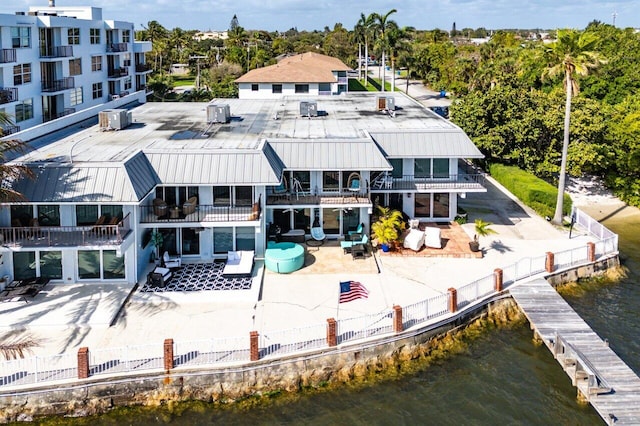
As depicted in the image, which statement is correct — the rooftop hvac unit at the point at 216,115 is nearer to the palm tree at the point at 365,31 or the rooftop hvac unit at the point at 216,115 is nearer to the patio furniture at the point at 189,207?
the patio furniture at the point at 189,207

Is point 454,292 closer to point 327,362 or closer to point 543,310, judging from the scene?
point 543,310

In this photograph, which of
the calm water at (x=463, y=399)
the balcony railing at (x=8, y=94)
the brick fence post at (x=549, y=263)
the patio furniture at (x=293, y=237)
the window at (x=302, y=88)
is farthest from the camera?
the window at (x=302, y=88)

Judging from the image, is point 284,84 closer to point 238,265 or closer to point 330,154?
point 330,154

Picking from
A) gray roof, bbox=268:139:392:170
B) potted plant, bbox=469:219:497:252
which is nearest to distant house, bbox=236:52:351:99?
gray roof, bbox=268:139:392:170

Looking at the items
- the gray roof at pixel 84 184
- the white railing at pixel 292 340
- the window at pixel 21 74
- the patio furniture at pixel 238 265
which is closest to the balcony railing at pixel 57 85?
the window at pixel 21 74

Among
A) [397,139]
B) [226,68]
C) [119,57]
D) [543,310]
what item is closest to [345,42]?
[226,68]

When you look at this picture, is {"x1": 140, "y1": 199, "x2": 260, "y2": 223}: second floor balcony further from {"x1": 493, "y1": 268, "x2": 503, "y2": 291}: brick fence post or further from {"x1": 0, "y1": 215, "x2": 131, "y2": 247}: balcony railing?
{"x1": 493, "y1": 268, "x2": 503, "y2": 291}: brick fence post
